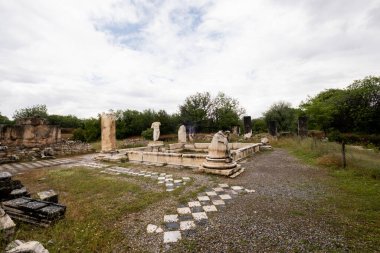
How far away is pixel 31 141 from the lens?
489 inches

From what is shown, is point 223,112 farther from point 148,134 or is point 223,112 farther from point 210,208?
point 210,208

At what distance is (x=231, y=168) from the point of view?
23.2 feet

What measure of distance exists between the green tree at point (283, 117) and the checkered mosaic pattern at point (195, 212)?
2481cm

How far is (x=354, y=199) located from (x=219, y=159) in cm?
376

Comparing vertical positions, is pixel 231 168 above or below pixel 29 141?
below

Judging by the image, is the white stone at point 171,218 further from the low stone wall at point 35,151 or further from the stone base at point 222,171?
the low stone wall at point 35,151

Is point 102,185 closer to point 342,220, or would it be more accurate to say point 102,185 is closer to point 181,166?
point 181,166

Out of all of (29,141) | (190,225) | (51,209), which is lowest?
(190,225)

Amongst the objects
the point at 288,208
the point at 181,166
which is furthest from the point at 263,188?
the point at 181,166

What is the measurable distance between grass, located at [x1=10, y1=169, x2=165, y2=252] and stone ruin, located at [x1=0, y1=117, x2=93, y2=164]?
189 inches

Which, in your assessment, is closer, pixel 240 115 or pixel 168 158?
pixel 168 158

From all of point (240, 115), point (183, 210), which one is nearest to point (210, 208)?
point (183, 210)

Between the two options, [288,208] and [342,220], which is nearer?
[342,220]

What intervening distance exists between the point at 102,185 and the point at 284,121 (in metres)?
27.0
